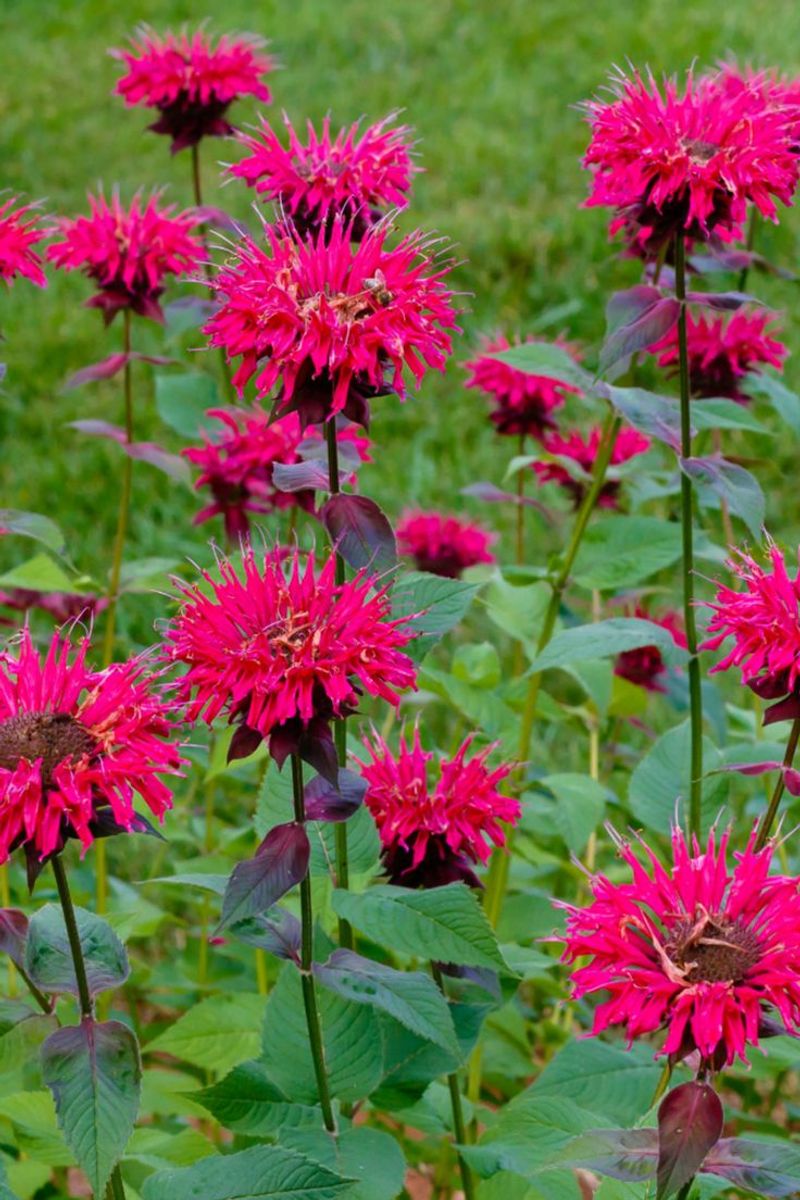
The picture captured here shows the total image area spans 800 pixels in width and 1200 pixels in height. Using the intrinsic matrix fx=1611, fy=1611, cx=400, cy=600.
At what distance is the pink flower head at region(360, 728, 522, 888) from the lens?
1489mm

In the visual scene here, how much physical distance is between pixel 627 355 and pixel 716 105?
29 cm

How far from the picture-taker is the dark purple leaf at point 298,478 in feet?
4.58

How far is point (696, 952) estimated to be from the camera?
1.11 meters

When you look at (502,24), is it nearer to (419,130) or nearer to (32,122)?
(419,130)

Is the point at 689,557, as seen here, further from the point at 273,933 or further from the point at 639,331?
the point at 273,933

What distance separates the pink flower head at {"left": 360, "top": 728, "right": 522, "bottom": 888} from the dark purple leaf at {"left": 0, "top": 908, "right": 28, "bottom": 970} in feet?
1.12

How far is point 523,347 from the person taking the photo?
183 centimetres

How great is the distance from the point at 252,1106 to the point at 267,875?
333mm

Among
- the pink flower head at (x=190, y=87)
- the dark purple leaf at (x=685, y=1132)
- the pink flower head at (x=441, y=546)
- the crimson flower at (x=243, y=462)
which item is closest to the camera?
the dark purple leaf at (x=685, y=1132)

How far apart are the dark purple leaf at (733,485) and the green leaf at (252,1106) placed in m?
0.69

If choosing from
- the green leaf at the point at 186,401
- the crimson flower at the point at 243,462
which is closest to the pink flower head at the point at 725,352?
the crimson flower at the point at 243,462

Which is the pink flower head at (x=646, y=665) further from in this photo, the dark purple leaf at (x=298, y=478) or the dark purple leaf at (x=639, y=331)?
the dark purple leaf at (x=298, y=478)

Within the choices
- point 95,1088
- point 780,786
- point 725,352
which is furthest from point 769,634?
point 725,352

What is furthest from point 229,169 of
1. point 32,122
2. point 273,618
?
point 32,122
